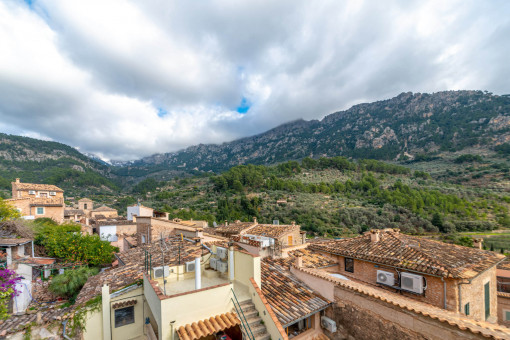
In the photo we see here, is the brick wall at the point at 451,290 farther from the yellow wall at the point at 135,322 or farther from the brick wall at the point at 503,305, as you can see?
the yellow wall at the point at 135,322

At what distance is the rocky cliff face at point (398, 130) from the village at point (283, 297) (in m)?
94.5

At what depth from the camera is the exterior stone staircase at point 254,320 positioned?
455 cm

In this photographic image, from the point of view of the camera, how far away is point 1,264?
30.3ft

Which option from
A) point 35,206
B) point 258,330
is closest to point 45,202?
point 35,206

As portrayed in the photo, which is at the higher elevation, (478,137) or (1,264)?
(478,137)

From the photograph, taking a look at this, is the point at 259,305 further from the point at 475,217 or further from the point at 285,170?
the point at 285,170

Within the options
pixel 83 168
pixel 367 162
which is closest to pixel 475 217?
pixel 367 162

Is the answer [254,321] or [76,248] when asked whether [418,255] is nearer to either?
[254,321]

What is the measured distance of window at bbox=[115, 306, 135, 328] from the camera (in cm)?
702

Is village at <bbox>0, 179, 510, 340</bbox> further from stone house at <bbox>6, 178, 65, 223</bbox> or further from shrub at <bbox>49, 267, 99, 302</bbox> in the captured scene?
stone house at <bbox>6, 178, 65, 223</bbox>

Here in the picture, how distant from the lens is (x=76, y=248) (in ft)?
43.3

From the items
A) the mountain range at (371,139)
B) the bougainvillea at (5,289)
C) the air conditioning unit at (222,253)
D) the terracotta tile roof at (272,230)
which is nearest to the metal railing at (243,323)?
the air conditioning unit at (222,253)

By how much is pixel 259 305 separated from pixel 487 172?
7952cm

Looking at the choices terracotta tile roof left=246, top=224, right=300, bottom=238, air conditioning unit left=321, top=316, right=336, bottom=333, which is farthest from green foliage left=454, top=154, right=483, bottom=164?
air conditioning unit left=321, top=316, right=336, bottom=333
